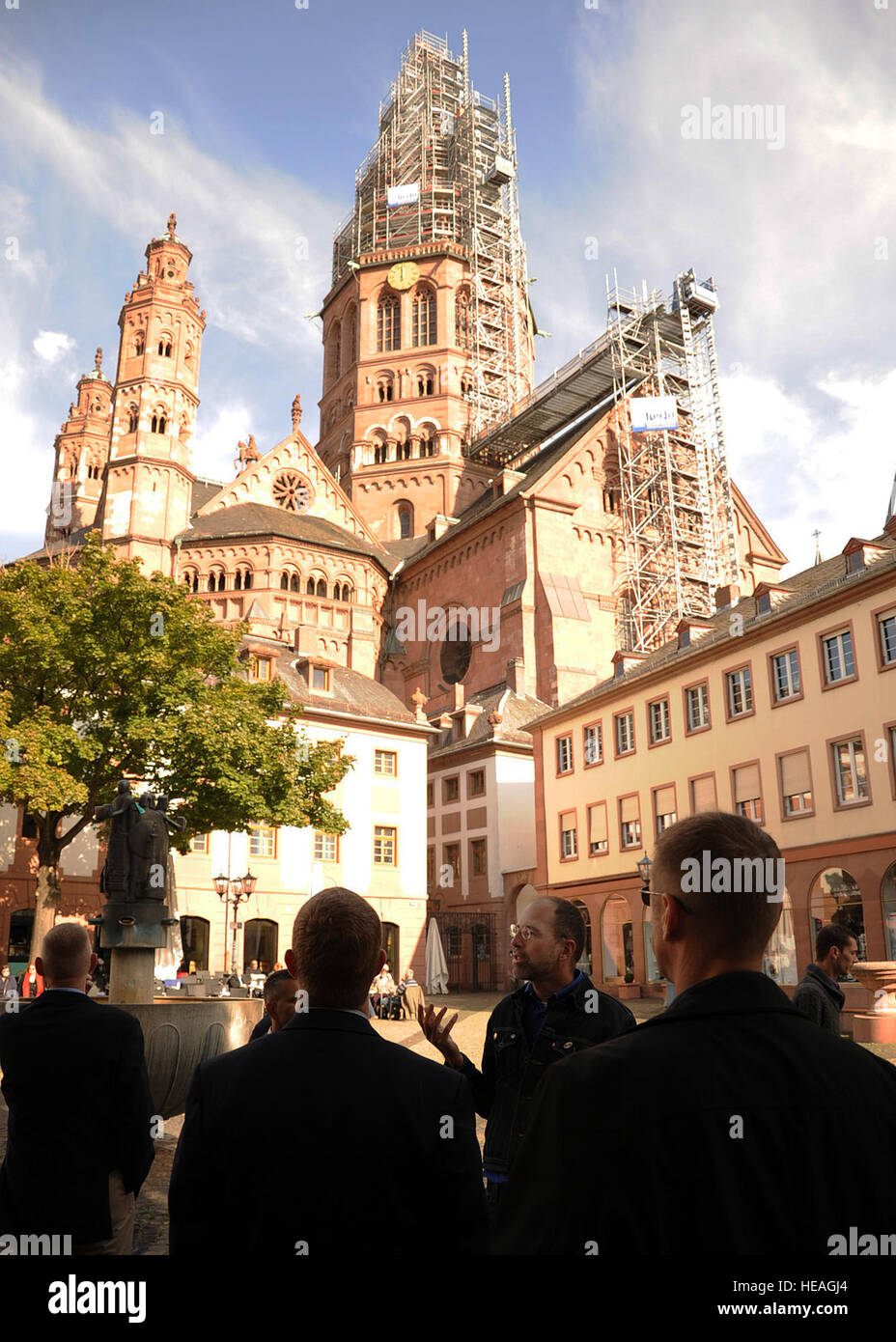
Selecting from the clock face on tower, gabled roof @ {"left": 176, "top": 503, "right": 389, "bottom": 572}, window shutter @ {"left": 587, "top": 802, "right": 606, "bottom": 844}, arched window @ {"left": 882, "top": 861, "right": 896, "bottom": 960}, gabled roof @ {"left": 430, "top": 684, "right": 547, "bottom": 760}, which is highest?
the clock face on tower

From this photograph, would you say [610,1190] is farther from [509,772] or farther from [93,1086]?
[509,772]

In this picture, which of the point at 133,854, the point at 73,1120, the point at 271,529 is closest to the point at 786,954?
the point at 133,854

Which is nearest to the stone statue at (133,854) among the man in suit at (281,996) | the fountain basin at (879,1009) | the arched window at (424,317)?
the man in suit at (281,996)

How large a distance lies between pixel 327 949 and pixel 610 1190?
102 cm

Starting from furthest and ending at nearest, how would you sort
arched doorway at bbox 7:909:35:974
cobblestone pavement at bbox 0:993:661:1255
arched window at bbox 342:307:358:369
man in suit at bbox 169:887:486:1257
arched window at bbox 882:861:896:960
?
arched window at bbox 342:307:358:369 < arched doorway at bbox 7:909:35:974 < arched window at bbox 882:861:896:960 < cobblestone pavement at bbox 0:993:661:1255 < man in suit at bbox 169:887:486:1257

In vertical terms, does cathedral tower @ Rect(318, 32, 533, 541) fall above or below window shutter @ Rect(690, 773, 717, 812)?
above

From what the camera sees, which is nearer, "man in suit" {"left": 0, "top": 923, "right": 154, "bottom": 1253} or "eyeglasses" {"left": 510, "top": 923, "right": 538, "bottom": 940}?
"man in suit" {"left": 0, "top": 923, "right": 154, "bottom": 1253}

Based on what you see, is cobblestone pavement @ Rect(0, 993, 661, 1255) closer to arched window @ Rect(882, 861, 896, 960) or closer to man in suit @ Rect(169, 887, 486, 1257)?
man in suit @ Rect(169, 887, 486, 1257)

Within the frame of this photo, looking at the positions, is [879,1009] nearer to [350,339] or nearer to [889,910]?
[889,910]

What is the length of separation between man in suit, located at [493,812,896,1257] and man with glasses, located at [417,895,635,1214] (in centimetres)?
224

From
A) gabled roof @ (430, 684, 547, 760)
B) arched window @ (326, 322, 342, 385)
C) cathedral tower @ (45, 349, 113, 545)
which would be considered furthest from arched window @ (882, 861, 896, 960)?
cathedral tower @ (45, 349, 113, 545)

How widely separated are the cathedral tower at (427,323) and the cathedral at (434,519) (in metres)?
0.15

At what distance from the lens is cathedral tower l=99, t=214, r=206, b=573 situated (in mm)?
47500

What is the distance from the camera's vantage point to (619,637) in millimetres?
48469
